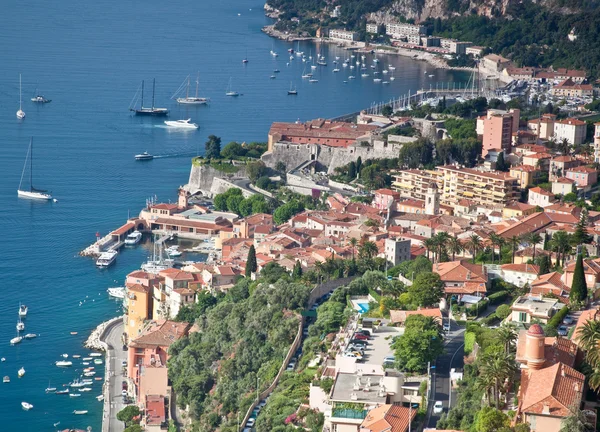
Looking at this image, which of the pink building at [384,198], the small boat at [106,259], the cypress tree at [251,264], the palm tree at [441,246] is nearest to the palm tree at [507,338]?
the palm tree at [441,246]

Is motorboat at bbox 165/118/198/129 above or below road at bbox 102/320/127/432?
above

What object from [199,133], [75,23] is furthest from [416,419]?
[75,23]

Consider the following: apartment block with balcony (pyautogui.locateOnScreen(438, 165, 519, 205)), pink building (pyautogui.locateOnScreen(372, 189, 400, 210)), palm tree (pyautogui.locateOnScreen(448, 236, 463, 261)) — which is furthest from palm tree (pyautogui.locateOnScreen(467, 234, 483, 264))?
pink building (pyautogui.locateOnScreen(372, 189, 400, 210))

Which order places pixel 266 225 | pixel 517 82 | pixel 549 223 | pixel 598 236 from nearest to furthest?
pixel 598 236 < pixel 549 223 < pixel 266 225 < pixel 517 82

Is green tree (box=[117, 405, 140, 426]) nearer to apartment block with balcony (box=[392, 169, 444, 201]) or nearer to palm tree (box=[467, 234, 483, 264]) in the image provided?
palm tree (box=[467, 234, 483, 264])

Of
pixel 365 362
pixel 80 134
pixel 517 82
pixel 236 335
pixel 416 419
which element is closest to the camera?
pixel 416 419

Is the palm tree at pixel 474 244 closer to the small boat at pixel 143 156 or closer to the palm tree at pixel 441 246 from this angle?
the palm tree at pixel 441 246

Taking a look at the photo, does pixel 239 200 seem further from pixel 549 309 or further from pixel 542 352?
pixel 542 352

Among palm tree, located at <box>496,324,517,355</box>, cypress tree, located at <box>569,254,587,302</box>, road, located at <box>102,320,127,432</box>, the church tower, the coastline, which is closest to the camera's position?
palm tree, located at <box>496,324,517,355</box>
